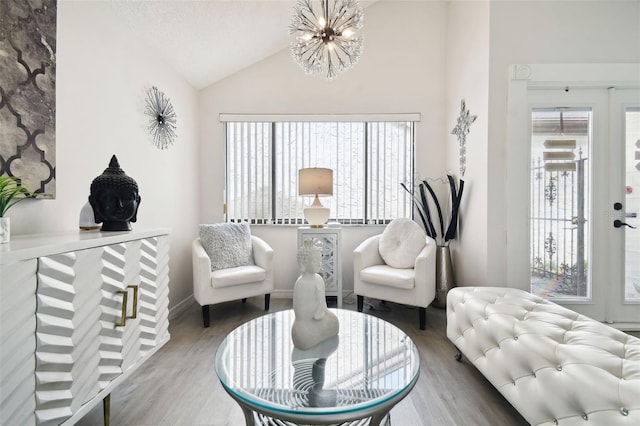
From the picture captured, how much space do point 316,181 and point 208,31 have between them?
1.64 metres

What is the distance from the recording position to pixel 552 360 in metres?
1.18

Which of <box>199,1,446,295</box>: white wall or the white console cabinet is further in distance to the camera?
<box>199,1,446,295</box>: white wall

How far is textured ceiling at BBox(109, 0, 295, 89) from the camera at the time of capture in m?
2.12

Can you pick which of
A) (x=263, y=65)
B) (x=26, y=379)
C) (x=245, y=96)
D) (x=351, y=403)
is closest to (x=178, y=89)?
(x=245, y=96)

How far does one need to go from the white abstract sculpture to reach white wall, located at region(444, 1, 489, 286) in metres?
1.80

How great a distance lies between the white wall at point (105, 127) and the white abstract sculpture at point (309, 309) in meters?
1.35

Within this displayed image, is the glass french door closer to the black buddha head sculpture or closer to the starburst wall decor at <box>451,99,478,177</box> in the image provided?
the starburst wall decor at <box>451,99,478,177</box>

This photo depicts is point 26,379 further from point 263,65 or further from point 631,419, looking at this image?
point 263,65

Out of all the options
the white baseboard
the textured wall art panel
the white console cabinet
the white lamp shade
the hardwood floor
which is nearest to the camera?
the white console cabinet

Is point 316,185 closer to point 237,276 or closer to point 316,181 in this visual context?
point 316,181

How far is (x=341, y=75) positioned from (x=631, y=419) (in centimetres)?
343

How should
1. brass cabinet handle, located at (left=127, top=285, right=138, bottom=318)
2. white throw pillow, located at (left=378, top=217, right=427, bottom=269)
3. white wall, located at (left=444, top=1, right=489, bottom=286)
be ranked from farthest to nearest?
1. white throw pillow, located at (left=378, top=217, right=427, bottom=269)
2. white wall, located at (left=444, top=1, right=489, bottom=286)
3. brass cabinet handle, located at (left=127, top=285, right=138, bottom=318)

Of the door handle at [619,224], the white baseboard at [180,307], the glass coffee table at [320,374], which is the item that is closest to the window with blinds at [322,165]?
the white baseboard at [180,307]

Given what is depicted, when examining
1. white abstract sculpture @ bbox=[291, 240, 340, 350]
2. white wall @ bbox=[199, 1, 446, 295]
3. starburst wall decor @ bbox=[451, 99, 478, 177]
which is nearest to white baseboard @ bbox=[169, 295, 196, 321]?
white wall @ bbox=[199, 1, 446, 295]
